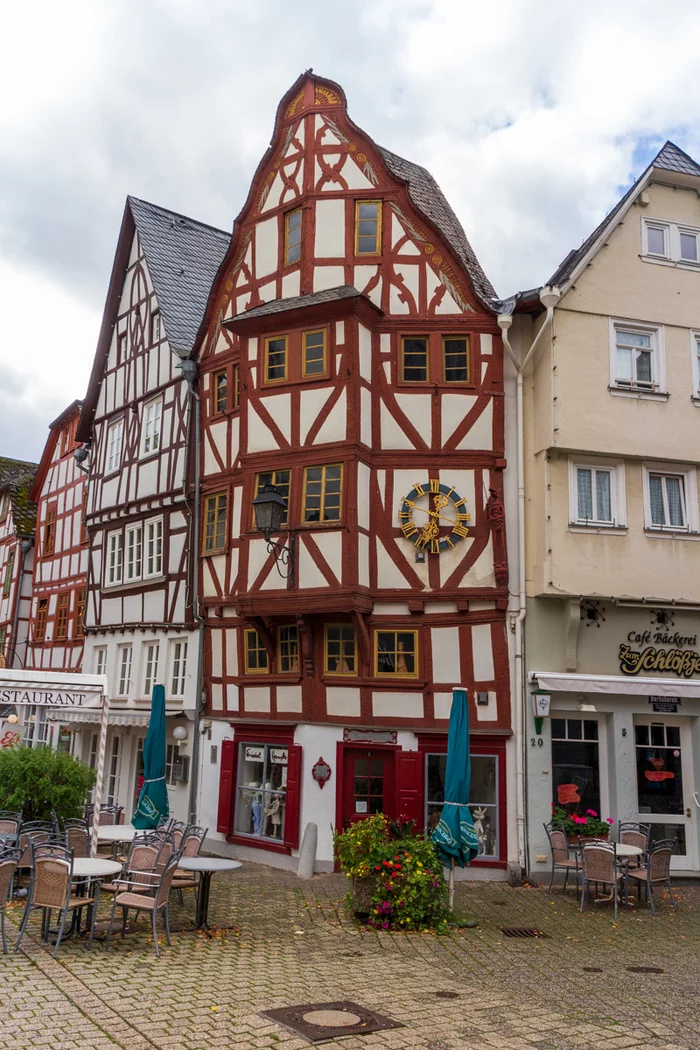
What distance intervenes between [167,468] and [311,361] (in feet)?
19.3

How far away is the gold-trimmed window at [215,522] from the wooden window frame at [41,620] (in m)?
12.0

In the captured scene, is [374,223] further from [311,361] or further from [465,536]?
[465,536]

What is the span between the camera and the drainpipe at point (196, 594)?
19812 millimetres

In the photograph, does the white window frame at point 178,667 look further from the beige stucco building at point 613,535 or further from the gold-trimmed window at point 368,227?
the gold-trimmed window at point 368,227

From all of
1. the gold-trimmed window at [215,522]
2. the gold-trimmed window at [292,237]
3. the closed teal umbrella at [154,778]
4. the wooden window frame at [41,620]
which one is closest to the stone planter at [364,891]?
the closed teal umbrella at [154,778]

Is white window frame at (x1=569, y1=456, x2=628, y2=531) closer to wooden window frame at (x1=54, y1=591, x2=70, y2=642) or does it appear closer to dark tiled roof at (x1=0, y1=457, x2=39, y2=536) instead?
wooden window frame at (x1=54, y1=591, x2=70, y2=642)

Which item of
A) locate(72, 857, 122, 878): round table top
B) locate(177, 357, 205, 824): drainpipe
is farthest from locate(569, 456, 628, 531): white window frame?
locate(72, 857, 122, 878): round table top

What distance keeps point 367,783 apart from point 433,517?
497cm

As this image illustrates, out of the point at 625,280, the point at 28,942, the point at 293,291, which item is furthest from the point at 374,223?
the point at 28,942

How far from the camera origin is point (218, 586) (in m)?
19.8

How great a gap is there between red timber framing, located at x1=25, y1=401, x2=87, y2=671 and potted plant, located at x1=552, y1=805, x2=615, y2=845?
15.5 meters

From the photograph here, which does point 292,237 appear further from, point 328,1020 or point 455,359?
point 328,1020

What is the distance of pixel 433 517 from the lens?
56.0 ft

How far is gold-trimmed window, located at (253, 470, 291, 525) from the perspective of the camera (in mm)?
17547
